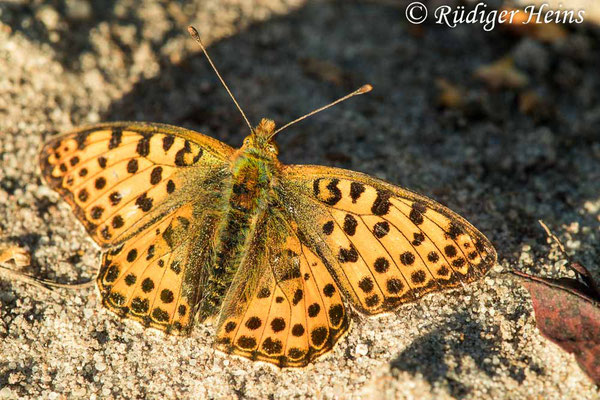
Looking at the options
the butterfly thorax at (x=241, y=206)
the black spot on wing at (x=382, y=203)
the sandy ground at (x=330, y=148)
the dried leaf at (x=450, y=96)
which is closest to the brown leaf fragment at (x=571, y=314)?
the sandy ground at (x=330, y=148)

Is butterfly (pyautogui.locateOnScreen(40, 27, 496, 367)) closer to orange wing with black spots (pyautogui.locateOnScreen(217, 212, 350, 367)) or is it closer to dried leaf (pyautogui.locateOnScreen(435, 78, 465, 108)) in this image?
orange wing with black spots (pyautogui.locateOnScreen(217, 212, 350, 367))

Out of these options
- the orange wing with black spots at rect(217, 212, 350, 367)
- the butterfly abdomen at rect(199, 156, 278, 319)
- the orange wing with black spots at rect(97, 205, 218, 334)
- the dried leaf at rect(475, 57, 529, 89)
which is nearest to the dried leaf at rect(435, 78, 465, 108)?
the dried leaf at rect(475, 57, 529, 89)

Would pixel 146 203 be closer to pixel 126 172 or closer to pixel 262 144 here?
pixel 126 172

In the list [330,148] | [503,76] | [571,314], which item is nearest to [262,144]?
[330,148]

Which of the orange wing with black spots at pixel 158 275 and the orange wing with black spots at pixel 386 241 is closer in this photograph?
the orange wing with black spots at pixel 386 241

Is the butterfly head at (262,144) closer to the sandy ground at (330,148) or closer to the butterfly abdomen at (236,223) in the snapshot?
the butterfly abdomen at (236,223)

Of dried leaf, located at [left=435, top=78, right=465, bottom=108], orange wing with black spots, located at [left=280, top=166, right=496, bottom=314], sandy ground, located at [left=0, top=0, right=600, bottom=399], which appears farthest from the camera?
dried leaf, located at [left=435, top=78, right=465, bottom=108]
